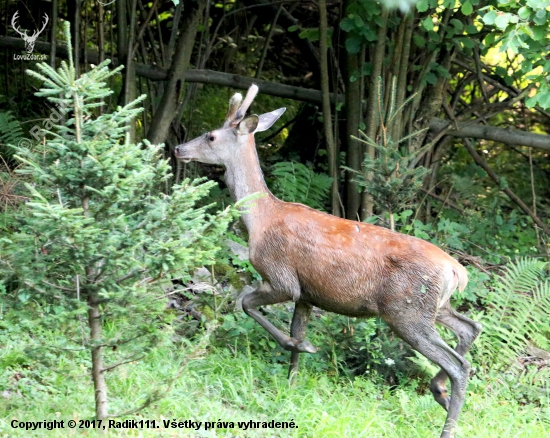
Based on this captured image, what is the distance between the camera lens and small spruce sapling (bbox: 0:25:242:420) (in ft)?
15.4

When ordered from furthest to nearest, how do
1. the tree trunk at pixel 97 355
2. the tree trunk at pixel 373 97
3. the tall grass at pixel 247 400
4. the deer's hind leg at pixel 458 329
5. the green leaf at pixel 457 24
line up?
1. the tree trunk at pixel 373 97
2. the green leaf at pixel 457 24
3. the deer's hind leg at pixel 458 329
4. the tall grass at pixel 247 400
5. the tree trunk at pixel 97 355

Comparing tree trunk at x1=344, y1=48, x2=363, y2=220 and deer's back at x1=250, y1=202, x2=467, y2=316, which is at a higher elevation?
tree trunk at x1=344, y1=48, x2=363, y2=220

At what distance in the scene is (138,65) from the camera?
34.3ft

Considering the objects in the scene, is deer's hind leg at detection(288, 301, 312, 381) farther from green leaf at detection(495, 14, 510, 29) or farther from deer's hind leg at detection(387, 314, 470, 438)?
green leaf at detection(495, 14, 510, 29)

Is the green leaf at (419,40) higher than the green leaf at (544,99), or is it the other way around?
the green leaf at (419,40)

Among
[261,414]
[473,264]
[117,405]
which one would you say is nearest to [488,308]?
[473,264]

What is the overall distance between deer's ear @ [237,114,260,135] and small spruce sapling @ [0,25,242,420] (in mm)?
2267

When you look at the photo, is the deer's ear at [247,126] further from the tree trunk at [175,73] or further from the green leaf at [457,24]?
the green leaf at [457,24]

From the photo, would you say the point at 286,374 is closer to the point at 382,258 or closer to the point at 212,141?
the point at 382,258

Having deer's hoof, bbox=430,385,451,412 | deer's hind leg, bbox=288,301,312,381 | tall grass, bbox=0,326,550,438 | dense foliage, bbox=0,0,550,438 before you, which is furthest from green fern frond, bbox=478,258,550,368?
deer's hind leg, bbox=288,301,312,381

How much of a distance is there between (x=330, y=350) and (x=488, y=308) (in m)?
1.77

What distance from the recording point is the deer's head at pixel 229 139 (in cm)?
729

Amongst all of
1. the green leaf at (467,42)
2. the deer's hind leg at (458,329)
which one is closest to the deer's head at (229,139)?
the deer's hind leg at (458,329)

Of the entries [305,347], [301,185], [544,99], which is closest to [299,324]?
[305,347]
